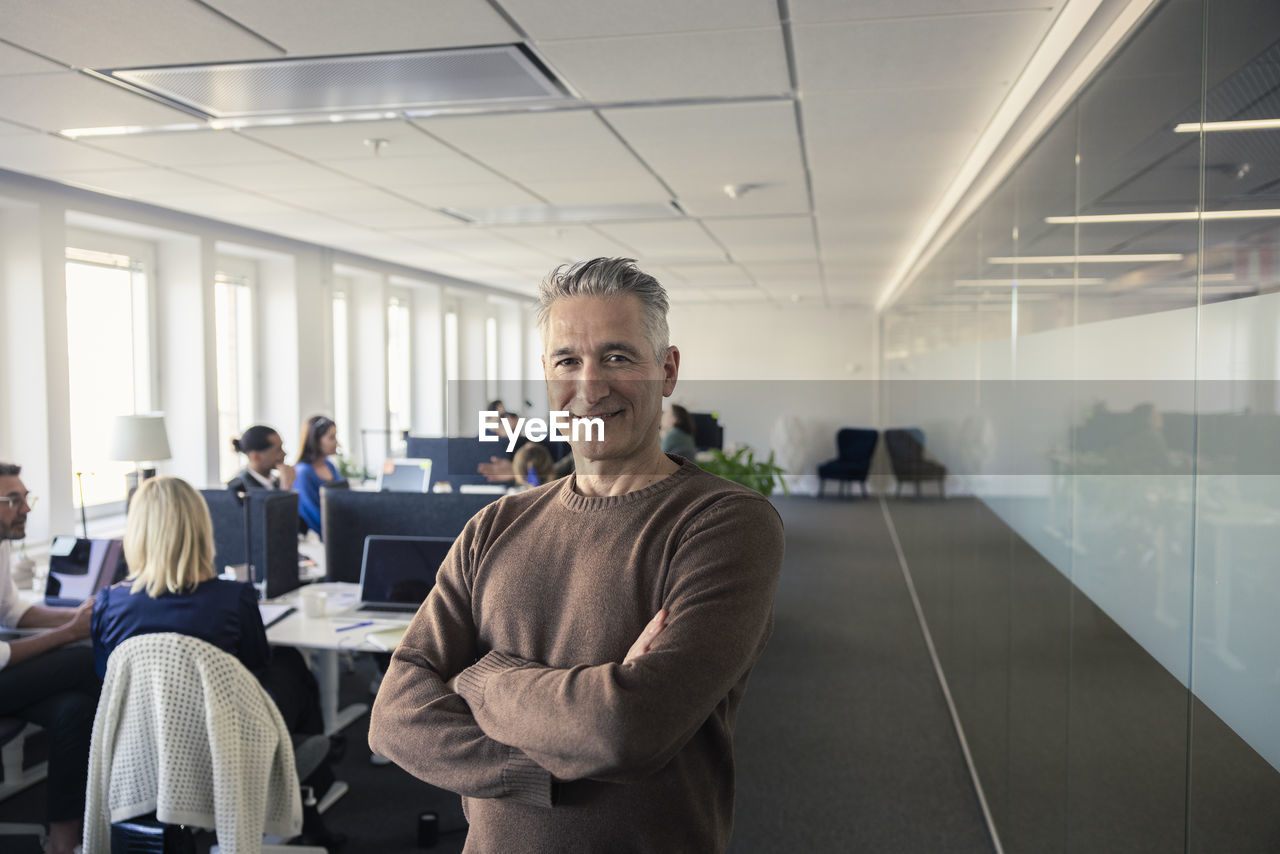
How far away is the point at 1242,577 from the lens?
115cm

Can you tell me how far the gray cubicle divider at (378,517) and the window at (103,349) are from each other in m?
2.24

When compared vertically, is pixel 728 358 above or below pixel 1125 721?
above

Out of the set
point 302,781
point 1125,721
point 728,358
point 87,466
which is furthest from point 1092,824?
point 728,358

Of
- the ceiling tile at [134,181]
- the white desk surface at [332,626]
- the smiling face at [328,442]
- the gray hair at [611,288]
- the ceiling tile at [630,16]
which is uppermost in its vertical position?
the ceiling tile at [134,181]

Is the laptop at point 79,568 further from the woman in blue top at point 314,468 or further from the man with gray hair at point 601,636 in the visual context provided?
the man with gray hair at point 601,636

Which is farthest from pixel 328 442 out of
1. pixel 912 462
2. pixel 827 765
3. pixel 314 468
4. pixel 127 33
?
pixel 912 462

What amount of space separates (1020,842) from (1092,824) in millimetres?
781

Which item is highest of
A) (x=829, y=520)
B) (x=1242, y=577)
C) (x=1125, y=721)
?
(x=1242, y=577)

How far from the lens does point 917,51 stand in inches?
95.0

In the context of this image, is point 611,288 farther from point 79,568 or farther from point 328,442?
point 328,442

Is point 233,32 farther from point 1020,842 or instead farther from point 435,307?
point 435,307

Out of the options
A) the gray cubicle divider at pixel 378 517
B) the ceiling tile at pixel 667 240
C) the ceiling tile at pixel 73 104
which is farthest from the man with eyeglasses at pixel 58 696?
the ceiling tile at pixel 667 240

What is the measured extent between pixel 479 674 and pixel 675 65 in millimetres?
1945

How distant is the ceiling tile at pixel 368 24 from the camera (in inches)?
82.8
